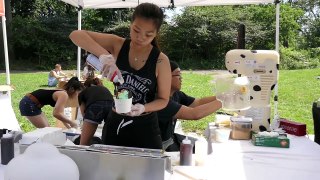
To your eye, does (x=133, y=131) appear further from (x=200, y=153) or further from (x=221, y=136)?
(x=221, y=136)

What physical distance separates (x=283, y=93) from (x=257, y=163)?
7.34 meters

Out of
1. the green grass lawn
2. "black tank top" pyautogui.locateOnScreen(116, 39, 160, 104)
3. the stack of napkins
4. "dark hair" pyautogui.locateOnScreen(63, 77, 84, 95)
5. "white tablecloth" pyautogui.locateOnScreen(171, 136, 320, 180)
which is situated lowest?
the green grass lawn

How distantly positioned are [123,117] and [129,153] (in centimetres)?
56

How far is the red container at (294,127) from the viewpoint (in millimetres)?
2350

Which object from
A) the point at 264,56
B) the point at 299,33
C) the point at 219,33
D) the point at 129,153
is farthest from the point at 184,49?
the point at 129,153

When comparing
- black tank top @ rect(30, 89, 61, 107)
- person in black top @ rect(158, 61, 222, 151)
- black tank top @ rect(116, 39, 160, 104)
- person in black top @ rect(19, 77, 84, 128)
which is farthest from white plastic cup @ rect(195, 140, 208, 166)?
black tank top @ rect(30, 89, 61, 107)

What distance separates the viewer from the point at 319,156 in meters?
1.93

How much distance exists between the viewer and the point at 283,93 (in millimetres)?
8664

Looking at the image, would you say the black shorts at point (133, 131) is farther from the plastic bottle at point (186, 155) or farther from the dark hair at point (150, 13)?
the dark hair at point (150, 13)

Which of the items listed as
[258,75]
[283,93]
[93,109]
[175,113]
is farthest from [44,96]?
[283,93]

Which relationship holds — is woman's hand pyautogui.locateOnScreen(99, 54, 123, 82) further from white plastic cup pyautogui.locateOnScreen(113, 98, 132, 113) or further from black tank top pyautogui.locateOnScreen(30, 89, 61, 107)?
black tank top pyautogui.locateOnScreen(30, 89, 61, 107)

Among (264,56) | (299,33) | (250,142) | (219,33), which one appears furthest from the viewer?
(299,33)

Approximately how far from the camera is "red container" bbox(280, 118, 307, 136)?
2.35m

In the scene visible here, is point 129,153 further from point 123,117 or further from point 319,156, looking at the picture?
point 319,156
